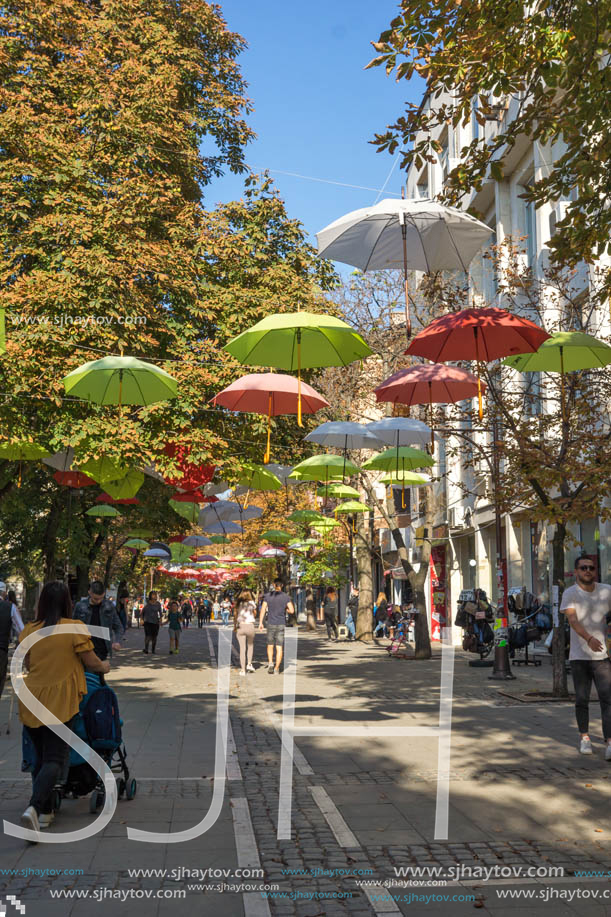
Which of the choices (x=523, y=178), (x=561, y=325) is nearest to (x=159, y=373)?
(x=561, y=325)

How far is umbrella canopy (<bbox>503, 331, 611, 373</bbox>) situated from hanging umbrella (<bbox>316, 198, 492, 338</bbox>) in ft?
5.00

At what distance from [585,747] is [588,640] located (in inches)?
44.6

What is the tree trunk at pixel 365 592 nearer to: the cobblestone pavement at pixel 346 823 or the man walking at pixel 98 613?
the cobblestone pavement at pixel 346 823

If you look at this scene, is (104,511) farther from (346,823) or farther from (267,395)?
(346,823)

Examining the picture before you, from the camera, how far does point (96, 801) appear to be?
23.4 ft

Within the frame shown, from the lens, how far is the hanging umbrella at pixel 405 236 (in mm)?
12016

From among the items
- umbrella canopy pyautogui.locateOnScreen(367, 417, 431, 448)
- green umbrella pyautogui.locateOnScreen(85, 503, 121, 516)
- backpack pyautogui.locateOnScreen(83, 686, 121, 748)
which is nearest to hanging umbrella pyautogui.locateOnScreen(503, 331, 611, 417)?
umbrella canopy pyautogui.locateOnScreen(367, 417, 431, 448)

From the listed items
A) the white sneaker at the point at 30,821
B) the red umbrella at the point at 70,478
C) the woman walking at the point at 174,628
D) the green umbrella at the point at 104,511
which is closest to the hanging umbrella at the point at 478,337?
the white sneaker at the point at 30,821

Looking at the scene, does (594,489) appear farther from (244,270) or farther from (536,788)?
(244,270)

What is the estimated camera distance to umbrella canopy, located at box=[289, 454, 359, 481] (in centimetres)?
2023

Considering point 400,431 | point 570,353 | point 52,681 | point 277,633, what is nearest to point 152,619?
point 277,633

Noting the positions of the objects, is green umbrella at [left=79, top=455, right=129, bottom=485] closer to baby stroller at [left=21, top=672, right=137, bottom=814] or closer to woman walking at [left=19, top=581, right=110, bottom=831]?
baby stroller at [left=21, top=672, right=137, bottom=814]

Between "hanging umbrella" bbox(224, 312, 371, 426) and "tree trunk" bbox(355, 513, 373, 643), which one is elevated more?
"hanging umbrella" bbox(224, 312, 371, 426)

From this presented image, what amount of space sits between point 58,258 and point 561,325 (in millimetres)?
8783
